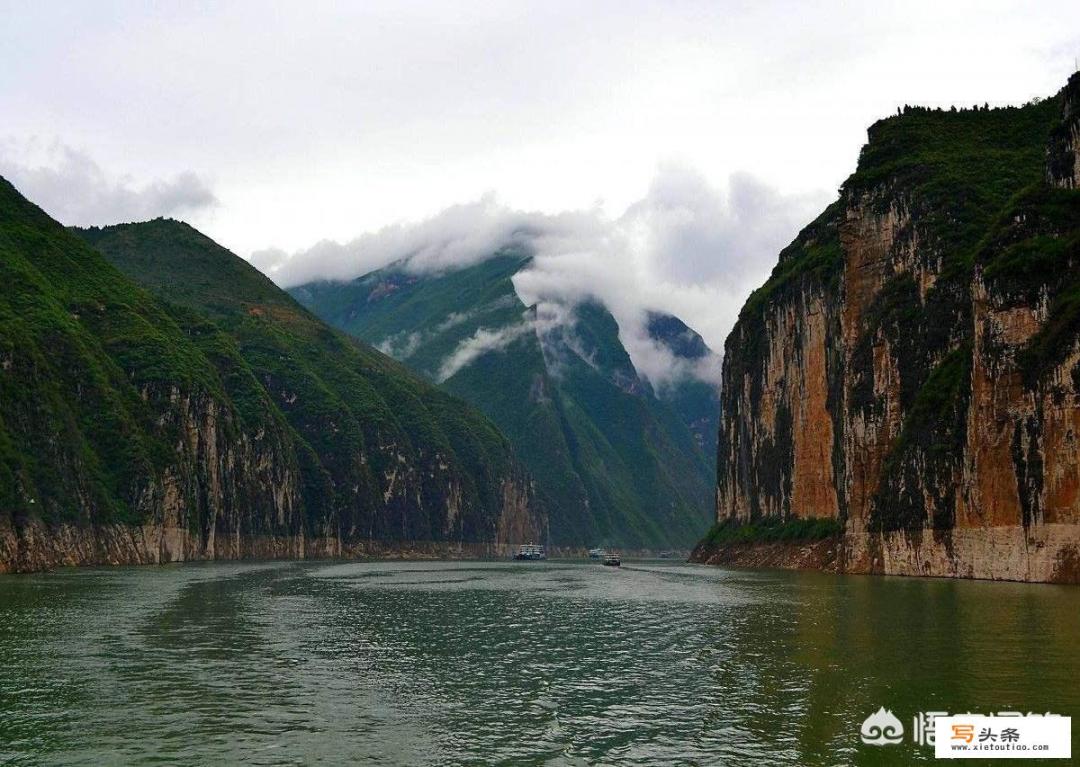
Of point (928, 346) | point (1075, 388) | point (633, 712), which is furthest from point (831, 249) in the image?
point (633, 712)

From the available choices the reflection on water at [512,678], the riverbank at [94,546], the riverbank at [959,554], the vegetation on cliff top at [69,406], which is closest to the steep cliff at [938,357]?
the riverbank at [959,554]

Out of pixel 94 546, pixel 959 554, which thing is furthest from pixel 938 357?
pixel 94 546

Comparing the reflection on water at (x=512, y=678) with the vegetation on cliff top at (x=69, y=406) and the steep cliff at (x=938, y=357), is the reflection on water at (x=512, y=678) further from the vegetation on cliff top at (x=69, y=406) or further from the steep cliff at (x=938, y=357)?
the vegetation on cliff top at (x=69, y=406)

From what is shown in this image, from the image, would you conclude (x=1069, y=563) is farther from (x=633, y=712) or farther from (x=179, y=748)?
(x=179, y=748)

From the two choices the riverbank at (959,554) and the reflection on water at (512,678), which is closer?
the reflection on water at (512,678)

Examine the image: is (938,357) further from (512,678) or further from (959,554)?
(512,678)

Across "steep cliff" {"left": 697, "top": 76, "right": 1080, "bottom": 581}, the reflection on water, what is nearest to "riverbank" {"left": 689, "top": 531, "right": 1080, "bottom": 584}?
"steep cliff" {"left": 697, "top": 76, "right": 1080, "bottom": 581}

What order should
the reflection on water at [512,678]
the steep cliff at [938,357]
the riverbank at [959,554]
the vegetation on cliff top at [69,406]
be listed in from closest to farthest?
the reflection on water at [512,678] < the riverbank at [959,554] < the steep cliff at [938,357] < the vegetation on cliff top at [69,406]
